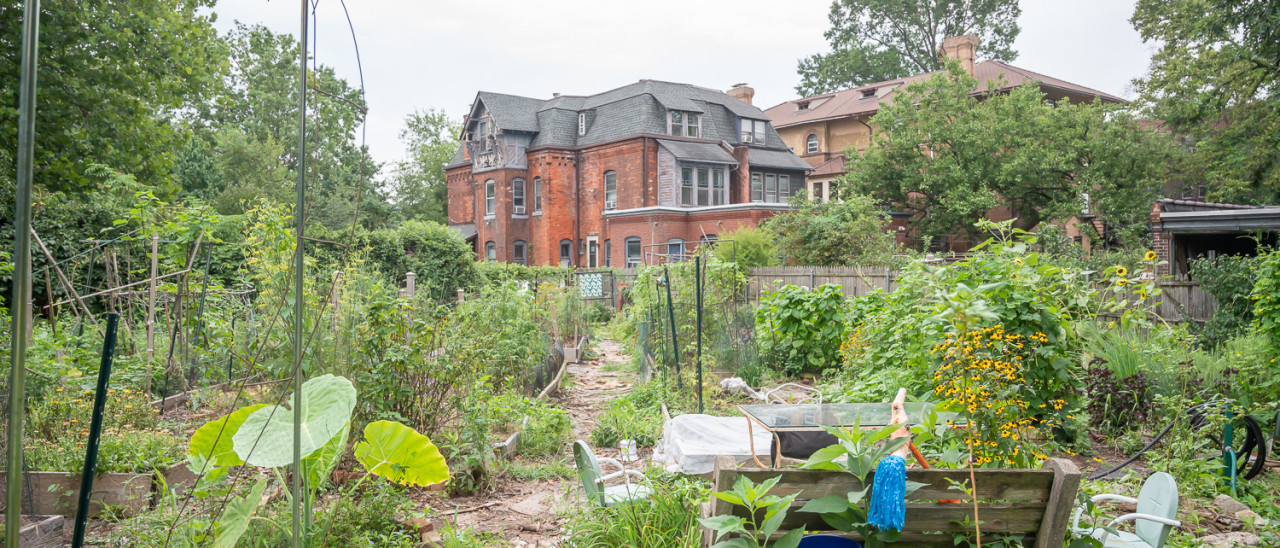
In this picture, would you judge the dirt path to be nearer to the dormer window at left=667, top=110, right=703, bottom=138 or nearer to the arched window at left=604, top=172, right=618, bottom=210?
the arched window at left=604, top=172, right=618, bottom=210

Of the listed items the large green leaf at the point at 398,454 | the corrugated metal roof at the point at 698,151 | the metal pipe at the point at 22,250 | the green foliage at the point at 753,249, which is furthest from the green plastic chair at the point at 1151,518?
the corrugated metal roof at the point at 698,151

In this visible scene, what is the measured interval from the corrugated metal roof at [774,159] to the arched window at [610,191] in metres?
5.70

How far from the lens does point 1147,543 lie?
11.0 ft

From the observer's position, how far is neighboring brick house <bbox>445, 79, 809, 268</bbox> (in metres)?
30.0

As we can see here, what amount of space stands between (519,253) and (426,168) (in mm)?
14228

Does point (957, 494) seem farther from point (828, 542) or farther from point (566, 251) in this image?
point (566, 251)

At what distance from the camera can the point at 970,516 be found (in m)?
2.93

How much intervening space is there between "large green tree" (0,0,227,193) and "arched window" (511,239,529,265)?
68.3 feet

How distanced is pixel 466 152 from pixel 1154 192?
27144 mm

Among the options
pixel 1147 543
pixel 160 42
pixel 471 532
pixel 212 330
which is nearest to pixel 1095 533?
pixel 1147 543

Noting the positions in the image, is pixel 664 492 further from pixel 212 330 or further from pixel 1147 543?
pixel 212 330

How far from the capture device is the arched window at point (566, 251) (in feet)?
107

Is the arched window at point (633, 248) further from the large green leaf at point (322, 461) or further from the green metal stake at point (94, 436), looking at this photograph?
→ the green metal stake at point (94, 436)

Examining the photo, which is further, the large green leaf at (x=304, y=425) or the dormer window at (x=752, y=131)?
the dormer window at (x=752, y=131)
